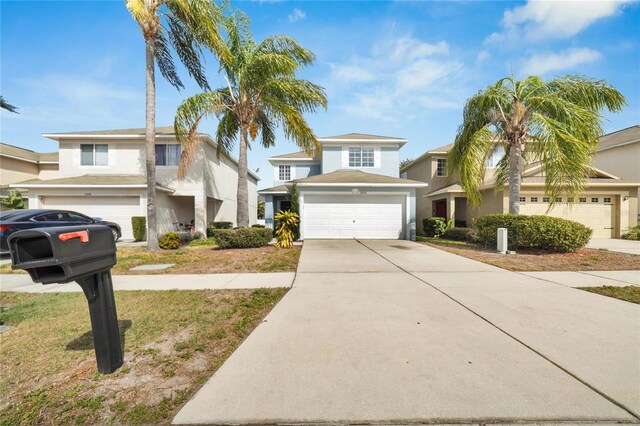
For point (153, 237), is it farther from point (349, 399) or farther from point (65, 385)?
point (349, 399)

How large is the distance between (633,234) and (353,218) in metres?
14.6

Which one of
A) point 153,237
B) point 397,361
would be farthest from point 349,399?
point 153,237

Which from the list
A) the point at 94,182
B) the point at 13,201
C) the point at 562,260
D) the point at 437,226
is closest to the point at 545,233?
the point at 562,260

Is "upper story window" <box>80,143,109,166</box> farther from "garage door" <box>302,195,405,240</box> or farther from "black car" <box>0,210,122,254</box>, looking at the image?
"garage door" <box>302,195,405,240</box>

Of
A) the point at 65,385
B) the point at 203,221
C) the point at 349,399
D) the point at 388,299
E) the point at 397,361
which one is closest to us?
the point at 349,399

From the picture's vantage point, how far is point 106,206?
48.8 ft

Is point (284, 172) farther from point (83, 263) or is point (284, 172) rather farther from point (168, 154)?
point (83, 263)

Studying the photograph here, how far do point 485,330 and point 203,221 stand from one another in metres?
15.5

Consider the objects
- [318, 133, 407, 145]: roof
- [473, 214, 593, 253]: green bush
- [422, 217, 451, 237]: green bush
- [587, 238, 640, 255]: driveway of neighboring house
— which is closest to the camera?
[473, 214, 593, 253]: green bush

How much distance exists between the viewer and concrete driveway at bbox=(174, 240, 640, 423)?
88.0 inches

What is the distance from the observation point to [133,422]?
7.01ft

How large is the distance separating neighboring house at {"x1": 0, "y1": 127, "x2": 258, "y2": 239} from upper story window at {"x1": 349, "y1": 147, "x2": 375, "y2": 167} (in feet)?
28.5

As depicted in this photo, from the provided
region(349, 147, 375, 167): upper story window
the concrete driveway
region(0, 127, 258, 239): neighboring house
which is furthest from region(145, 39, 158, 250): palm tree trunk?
region(349, 147, 375, 167): upper story window

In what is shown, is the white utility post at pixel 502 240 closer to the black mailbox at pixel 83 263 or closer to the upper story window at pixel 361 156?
the upper story window at pixel 361 156
